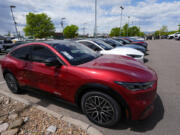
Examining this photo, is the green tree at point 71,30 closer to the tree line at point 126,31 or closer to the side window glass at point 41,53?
the tree line at point 126,31

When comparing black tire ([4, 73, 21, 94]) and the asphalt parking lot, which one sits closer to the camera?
the asphalt parking lot

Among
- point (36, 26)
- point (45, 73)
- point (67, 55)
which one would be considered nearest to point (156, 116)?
point (67, 55)

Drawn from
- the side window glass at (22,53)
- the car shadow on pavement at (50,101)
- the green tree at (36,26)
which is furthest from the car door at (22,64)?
the green tree at (36,26)

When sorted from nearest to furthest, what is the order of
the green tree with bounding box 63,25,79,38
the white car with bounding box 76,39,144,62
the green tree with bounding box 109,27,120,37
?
the white car with bounding box 76,39,144,62 → the green tree with bounding box 63,25,79,38 → the green tree with bounding box 109,27,120,37

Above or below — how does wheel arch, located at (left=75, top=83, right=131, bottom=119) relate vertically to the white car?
below

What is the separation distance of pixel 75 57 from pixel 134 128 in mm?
1806

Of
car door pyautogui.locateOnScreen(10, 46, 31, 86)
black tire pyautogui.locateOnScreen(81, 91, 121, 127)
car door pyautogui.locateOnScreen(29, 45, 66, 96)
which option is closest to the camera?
black tire pyautogui.locateOnScreen(81, 91, 121, 127)

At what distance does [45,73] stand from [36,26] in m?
46.2

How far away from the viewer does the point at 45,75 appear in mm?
2406

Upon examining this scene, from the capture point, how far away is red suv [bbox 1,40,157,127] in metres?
1.76

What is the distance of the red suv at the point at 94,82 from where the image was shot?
1759 mm

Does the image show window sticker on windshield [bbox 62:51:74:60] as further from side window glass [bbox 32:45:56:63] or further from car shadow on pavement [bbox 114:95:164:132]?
car shadow on pavement [bbox 114:95:164:132]

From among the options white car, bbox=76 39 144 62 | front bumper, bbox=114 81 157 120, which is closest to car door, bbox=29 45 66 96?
front bumper, bbox=114 81 157 120

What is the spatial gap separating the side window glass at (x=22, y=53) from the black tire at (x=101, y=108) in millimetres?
1913
